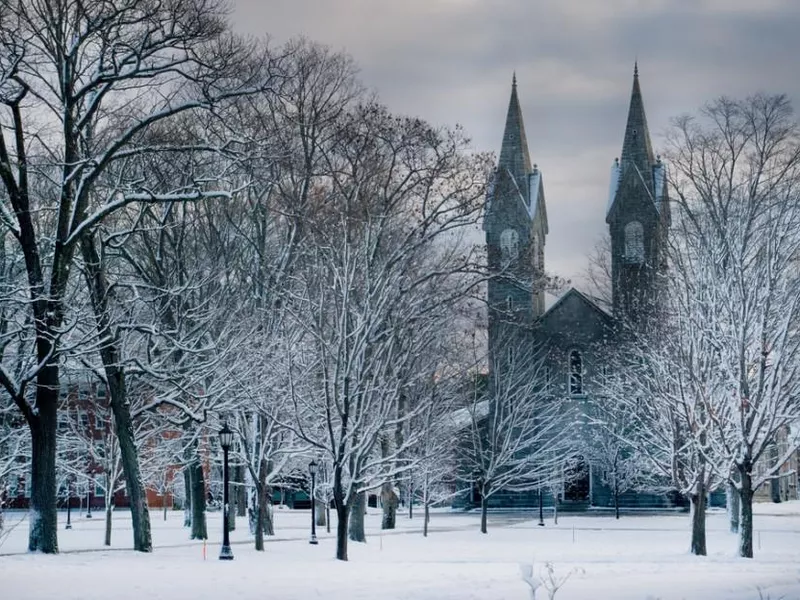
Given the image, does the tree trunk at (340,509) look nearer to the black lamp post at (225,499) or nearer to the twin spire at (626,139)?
the black lamp post at (225,499)

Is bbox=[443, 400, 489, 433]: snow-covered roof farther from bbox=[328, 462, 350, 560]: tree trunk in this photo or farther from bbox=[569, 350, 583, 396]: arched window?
bbox=[328, 462, 350, 560]: tree trunk

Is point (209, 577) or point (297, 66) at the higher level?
point (297, 66)

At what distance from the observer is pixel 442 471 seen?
46.2m

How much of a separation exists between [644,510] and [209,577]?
4451 centimetres

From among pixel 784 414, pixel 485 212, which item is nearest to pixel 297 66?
pixel 485 212

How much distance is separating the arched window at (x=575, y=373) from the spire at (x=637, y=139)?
37.5ft

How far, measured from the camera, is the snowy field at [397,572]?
52.4 feet

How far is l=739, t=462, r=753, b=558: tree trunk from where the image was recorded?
2478 cm

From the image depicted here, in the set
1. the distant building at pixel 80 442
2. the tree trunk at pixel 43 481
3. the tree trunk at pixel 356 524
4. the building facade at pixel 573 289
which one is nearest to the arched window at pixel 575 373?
the building facade at pixel 573 289

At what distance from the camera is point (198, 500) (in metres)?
32.9

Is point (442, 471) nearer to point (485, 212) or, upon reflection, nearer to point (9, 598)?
point (485, 212)

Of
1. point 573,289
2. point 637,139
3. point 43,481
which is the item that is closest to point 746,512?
point 43,481

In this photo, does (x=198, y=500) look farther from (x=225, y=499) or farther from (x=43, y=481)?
(x=43, y=481)

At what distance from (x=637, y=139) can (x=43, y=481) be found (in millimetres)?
50988
